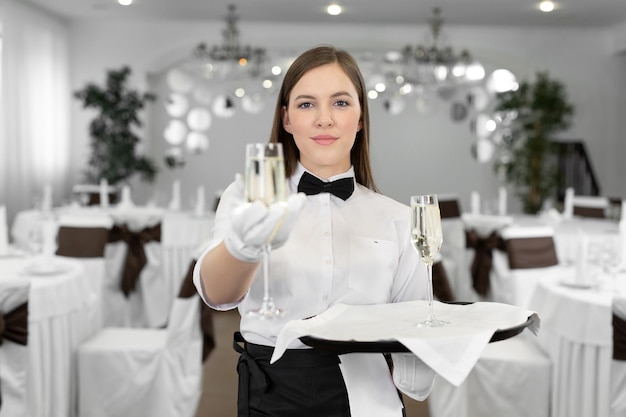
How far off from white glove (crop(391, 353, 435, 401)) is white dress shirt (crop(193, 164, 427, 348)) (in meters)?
0.16

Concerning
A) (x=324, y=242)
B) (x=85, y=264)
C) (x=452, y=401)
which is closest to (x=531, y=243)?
(x=452, y=401)

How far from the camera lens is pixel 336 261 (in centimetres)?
160

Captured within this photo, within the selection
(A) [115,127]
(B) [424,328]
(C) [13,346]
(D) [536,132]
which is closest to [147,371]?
(C) [13,346]

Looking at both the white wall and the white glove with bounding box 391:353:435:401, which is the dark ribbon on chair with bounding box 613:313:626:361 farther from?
the white wall

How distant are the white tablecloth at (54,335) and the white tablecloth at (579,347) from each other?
89.4 inches

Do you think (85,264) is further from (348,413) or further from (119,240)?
(348,413)

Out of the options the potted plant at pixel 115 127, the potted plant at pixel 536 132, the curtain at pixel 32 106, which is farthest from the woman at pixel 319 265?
the potted plant at pixel 536 132

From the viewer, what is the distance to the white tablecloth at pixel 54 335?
3.32 metres

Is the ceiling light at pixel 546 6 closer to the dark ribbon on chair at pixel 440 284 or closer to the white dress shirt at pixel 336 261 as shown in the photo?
the dark ribbon on chair at pixel 440 284

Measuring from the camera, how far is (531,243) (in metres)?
4.32

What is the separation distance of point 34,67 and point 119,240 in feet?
15.0

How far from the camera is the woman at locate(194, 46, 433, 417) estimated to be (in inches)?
60.4

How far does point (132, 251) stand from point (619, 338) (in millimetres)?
4025

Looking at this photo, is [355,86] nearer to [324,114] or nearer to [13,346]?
[324,114]
